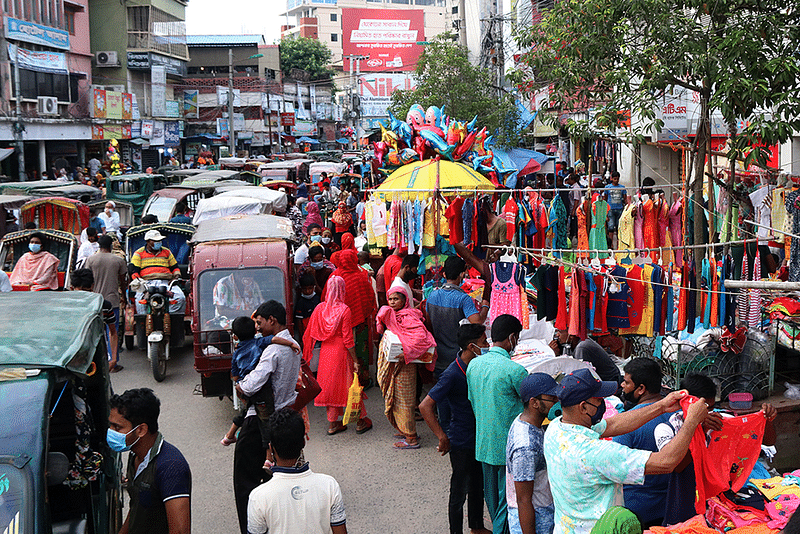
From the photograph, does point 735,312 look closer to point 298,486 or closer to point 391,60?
point 298,486

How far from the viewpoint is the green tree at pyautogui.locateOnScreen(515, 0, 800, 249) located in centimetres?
684

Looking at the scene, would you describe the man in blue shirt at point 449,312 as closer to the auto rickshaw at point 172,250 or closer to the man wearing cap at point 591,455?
the man wearing cap at point 591,455

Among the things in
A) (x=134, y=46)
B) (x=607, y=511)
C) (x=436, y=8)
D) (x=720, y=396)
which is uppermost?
(x=436, y=8)

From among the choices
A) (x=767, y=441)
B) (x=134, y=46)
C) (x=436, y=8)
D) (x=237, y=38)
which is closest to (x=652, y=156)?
(x=767, y=441)

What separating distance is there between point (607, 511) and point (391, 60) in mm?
98285

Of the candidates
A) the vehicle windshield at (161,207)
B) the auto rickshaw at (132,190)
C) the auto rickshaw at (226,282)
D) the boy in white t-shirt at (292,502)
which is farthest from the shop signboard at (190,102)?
the boy in white t-shirt at (292,502)

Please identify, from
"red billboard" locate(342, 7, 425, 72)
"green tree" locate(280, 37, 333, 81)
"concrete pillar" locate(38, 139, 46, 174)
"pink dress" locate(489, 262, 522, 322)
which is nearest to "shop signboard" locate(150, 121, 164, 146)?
"concrete pillar" locate(38, 139, 46, 174)

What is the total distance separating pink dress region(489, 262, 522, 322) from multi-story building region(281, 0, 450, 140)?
71.0m

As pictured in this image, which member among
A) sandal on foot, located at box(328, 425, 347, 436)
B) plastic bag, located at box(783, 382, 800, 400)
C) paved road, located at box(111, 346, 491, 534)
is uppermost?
plastic bag, located at box(783, 382, 800, 400)

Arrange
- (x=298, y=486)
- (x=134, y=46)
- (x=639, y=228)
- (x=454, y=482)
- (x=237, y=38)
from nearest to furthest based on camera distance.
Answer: (x=298, y=486), (x=454, y=482), (x=639, y=228), (x=134, y=46), (x=237, y=38)

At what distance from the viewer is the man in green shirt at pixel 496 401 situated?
5328mm

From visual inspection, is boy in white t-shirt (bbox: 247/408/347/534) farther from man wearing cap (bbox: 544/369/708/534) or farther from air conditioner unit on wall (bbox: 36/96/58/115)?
air conditioner unit on wall (bbox: 36/96/58/115)

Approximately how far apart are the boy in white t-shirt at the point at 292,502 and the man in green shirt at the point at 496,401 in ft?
5.43

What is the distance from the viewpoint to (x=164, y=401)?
10102mm
